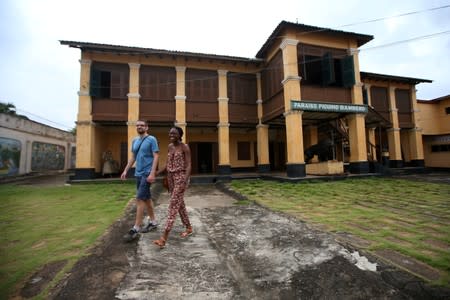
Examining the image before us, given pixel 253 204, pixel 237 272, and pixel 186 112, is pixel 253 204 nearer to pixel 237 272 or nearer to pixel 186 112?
Answer: pixel 237 272

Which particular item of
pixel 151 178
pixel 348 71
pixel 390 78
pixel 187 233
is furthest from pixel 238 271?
pixel 390 78

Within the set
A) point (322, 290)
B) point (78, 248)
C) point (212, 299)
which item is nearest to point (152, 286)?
point (212, 299)

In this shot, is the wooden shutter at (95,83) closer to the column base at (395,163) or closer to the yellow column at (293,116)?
the yellow column at (293,116)

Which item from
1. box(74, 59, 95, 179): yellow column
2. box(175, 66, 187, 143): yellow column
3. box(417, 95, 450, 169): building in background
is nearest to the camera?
box(74, 59, 95, 179): yellow column

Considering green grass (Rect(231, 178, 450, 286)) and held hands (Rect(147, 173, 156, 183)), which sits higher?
held hands (Rect(147, 173, 156, 183))

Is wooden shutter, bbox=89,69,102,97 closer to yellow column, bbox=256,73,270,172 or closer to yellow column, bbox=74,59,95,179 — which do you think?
yellow column, bbox=74,59,95,179

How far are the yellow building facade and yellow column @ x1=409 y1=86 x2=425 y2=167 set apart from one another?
3.43 meters

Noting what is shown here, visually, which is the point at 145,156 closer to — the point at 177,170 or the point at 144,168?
the point at 144,168

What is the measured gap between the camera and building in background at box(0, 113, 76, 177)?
44.5ft

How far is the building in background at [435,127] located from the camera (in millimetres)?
17078

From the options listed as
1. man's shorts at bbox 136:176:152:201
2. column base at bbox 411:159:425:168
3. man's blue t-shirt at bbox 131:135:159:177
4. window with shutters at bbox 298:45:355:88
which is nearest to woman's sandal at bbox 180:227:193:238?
man's shorts at bbox 136:176:152:201

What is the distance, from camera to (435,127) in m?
18.2

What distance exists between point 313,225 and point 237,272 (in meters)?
1.86

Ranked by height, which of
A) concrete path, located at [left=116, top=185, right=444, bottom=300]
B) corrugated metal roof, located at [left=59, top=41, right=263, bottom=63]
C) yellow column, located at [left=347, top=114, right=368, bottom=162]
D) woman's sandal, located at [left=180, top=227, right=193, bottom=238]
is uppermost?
corrugated metal roof, located at [left=59, top=41, right=263, bottom=63]
